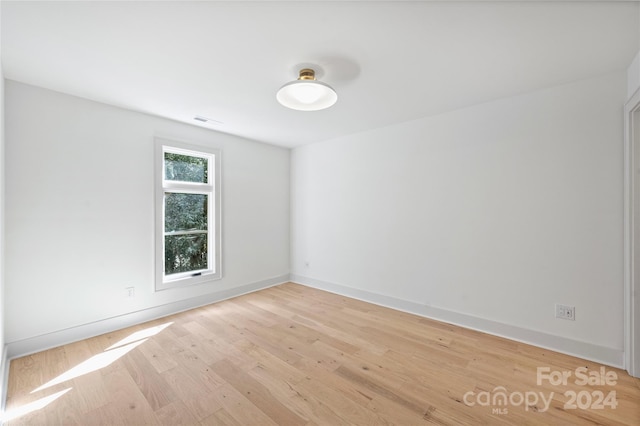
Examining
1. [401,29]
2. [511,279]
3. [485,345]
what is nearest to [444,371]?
[485,345]

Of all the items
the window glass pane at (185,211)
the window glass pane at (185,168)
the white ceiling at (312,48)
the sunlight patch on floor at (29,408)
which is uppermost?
the white ceiling at (312,48)

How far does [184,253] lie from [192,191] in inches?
33.7

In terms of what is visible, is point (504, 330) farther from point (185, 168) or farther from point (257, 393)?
point (185, 168)

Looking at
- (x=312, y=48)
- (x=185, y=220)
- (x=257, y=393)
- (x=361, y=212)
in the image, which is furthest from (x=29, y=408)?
(x=361, y=212)


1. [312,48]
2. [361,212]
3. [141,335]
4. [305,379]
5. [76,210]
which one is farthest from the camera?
[361,212]

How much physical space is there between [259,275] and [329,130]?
259cm

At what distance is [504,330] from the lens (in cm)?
260

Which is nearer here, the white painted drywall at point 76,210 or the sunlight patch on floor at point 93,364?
the sunlight patch on floor at point 93,364

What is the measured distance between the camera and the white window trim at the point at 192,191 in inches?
121

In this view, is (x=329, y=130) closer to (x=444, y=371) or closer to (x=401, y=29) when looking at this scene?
(x=401, y=29)

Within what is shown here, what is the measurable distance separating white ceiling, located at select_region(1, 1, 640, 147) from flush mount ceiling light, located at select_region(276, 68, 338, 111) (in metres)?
0.23

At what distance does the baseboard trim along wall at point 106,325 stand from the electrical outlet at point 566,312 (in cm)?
381

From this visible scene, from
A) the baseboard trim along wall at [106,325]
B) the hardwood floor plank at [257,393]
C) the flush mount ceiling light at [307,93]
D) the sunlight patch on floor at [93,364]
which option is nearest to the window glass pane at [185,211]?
the baseboard trim along wall at [106,325]

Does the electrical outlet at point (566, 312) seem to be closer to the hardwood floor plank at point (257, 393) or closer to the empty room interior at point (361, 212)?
the empty room interior at point (361, 212)
